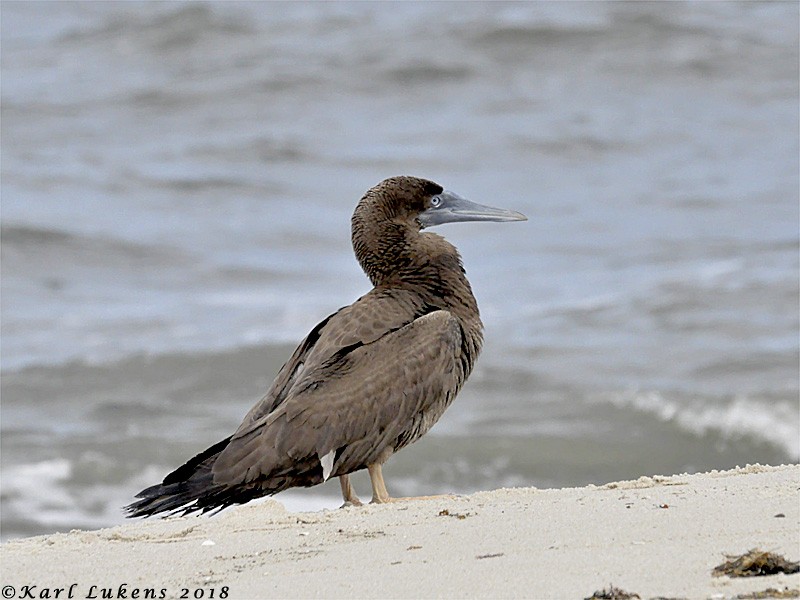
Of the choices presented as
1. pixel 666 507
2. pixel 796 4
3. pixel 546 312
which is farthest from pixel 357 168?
pixel 666 507

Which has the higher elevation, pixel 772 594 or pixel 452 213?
pixel 452 213

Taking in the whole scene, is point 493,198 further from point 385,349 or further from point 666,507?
point 666,507

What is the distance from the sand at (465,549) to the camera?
5020 mm

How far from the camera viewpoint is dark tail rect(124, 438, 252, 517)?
23.0 ft

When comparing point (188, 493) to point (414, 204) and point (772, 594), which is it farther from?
point (772, 594)

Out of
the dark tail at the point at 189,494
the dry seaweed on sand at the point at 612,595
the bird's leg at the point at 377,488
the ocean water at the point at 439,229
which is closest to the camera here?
the dry seaweed on sand at the point at 612,595

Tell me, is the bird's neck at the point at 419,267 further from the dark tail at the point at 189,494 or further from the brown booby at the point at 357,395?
the dark tail at the point at 189,494

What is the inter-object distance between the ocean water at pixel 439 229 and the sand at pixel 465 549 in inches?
249

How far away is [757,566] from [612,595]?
1.62 ft

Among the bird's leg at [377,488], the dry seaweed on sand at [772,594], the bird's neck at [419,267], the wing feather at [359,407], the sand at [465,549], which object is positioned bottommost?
the dry seaweed on sand at [772,594]

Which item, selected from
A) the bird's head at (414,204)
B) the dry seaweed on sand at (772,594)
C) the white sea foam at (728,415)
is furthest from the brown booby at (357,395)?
the white sea foam at (728,415)

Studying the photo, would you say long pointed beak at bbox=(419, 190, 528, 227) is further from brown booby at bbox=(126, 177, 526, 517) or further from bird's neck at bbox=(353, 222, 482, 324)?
brown booby at bbox=(126, 177, 526, 517)

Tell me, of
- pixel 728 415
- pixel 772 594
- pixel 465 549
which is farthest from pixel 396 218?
pixel 728 415

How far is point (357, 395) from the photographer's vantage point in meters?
7.45
